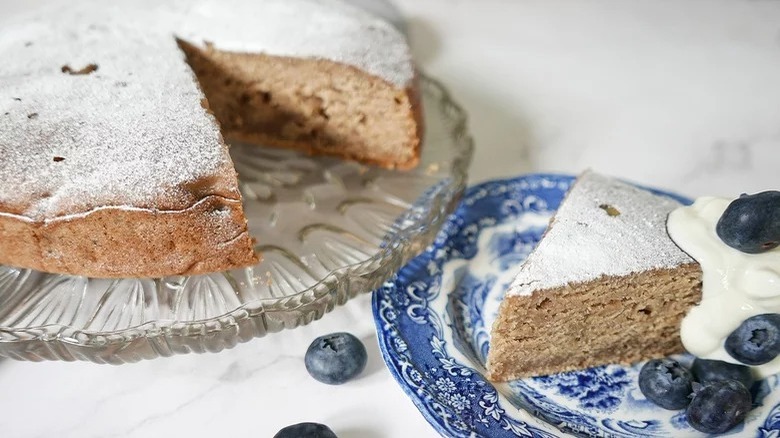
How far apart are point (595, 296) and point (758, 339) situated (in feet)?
1.40

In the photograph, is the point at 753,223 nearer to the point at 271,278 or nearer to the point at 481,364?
the point at 481,364

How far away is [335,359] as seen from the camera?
204 centimetres

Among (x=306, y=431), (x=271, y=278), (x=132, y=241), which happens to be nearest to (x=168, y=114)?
(x=132, y=241)

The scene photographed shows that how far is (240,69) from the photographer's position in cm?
285

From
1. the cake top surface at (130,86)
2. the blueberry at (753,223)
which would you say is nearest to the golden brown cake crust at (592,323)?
the blueberry at (753,223)

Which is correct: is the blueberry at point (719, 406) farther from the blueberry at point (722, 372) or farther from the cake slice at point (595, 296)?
the cake slice at point (595, 296)

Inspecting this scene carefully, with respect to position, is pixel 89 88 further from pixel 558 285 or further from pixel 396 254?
pixel 558 285

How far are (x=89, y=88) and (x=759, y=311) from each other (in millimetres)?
2083

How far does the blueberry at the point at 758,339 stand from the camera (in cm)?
199

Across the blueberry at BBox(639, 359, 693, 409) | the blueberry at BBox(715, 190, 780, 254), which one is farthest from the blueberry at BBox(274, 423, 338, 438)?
the blueberry at BBox(715, 190, 780, 254)

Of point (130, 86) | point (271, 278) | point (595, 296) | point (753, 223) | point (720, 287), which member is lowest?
point (271, 278)

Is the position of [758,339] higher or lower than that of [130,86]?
higher

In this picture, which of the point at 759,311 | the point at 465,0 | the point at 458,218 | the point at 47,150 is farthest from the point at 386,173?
the point at 465,0

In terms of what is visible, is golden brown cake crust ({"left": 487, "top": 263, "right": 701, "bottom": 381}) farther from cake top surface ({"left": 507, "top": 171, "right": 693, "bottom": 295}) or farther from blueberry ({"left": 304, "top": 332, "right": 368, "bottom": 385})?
blueberry ({"left": 304, "top": 332, "right": 368, "bottom": 385})
